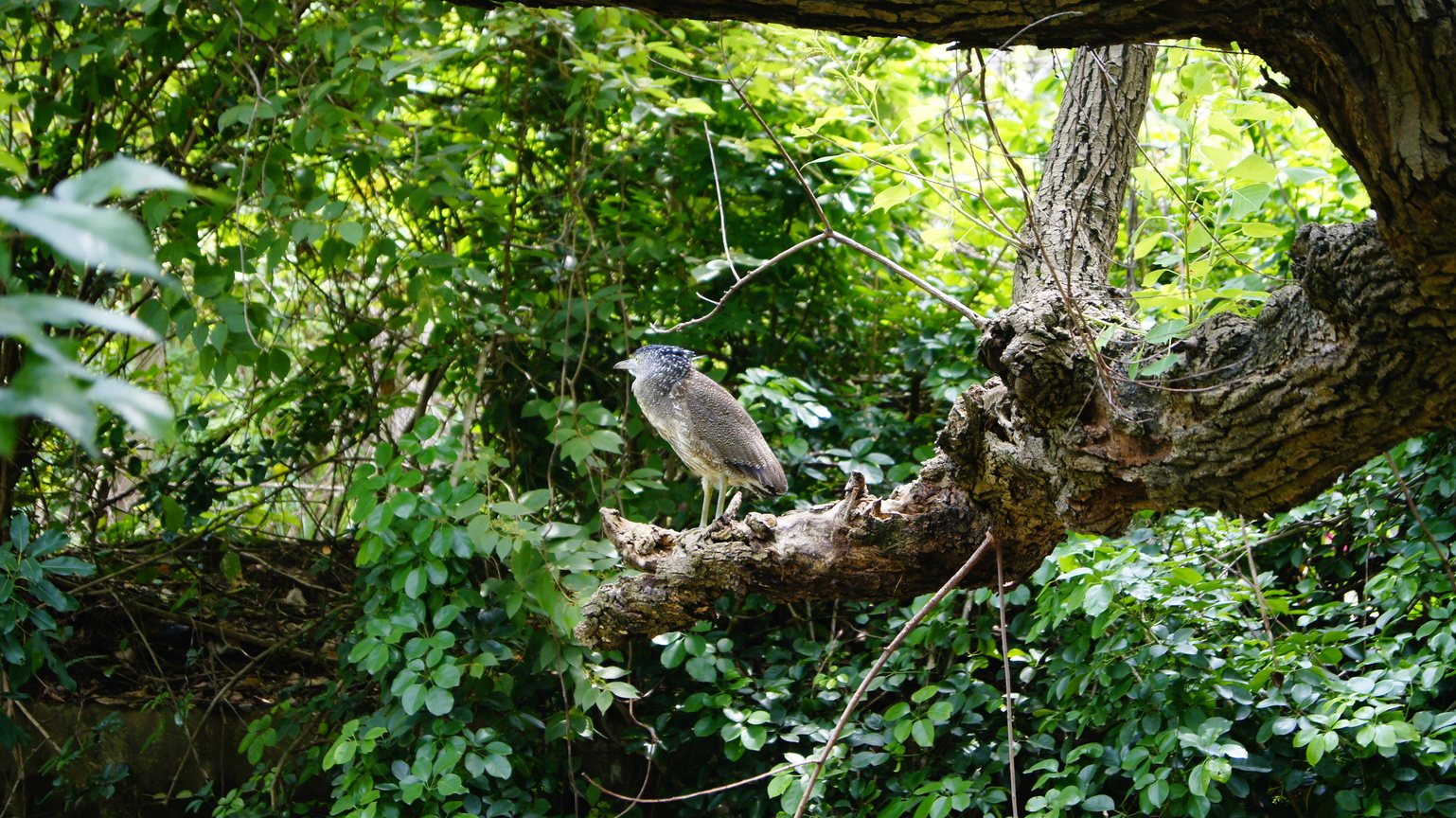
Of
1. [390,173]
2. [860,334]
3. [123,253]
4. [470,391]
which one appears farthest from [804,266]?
[123,253]

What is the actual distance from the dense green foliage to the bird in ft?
0.57

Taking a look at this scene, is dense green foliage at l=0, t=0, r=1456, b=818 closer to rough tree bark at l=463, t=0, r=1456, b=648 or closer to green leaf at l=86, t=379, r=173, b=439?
rough tree bark at l=463, t=0, r=1456, b=648

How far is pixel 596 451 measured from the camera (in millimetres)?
3559

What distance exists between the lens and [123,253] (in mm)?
512

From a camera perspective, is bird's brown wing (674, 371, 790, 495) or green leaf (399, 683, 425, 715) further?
bird's brown wing (674, 371, 790, 495)

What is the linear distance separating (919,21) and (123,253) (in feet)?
3.67

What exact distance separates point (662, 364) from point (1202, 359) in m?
1.81

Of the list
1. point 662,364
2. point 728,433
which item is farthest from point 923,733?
point 662,364

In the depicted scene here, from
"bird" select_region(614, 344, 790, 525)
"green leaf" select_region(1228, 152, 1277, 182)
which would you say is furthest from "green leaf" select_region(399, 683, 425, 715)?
"green leaf" select_region(1228, 152, 1277, 182)

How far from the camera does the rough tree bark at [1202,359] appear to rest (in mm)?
1218

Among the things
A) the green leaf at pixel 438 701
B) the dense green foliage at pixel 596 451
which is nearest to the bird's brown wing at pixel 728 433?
the dense green foliage at pixel 596 451

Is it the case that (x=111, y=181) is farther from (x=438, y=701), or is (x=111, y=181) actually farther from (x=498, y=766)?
(x=498, y=766)

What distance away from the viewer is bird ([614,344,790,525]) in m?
2.91

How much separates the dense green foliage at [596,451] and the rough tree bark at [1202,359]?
128 millimetres
